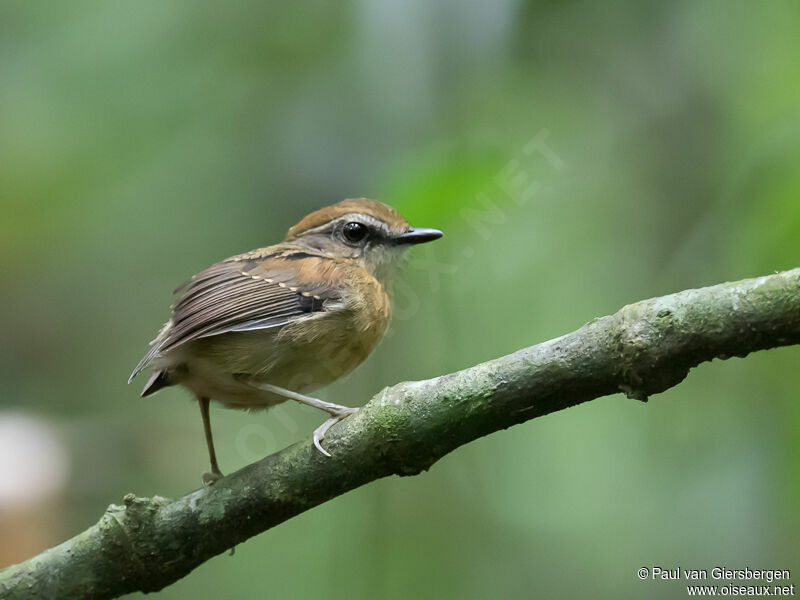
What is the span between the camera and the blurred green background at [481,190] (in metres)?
3.41

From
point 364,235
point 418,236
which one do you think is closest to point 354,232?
point 364,235

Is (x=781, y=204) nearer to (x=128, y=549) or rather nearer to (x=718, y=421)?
(x=718, y=421)

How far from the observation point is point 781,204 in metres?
2.77

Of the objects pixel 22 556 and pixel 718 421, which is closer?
pixel 718 421

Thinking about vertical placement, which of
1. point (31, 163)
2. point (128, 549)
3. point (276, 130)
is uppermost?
point (31, 163)

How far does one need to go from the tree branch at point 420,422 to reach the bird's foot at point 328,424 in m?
0.03

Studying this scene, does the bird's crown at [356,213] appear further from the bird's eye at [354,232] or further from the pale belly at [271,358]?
the pale belly at [271,358]

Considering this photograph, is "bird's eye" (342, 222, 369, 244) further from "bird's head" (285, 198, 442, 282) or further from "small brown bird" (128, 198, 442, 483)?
"small brown bird" (128, 198, 442, 483)

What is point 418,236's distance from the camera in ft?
13.1

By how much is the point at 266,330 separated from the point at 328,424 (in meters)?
0.84

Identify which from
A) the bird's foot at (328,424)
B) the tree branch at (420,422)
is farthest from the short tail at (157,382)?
the bird's foot at (328,424)

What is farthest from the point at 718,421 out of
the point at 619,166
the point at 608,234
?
the point at 619,166

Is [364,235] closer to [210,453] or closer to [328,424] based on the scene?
[210,453]

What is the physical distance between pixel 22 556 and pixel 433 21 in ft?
10.8
